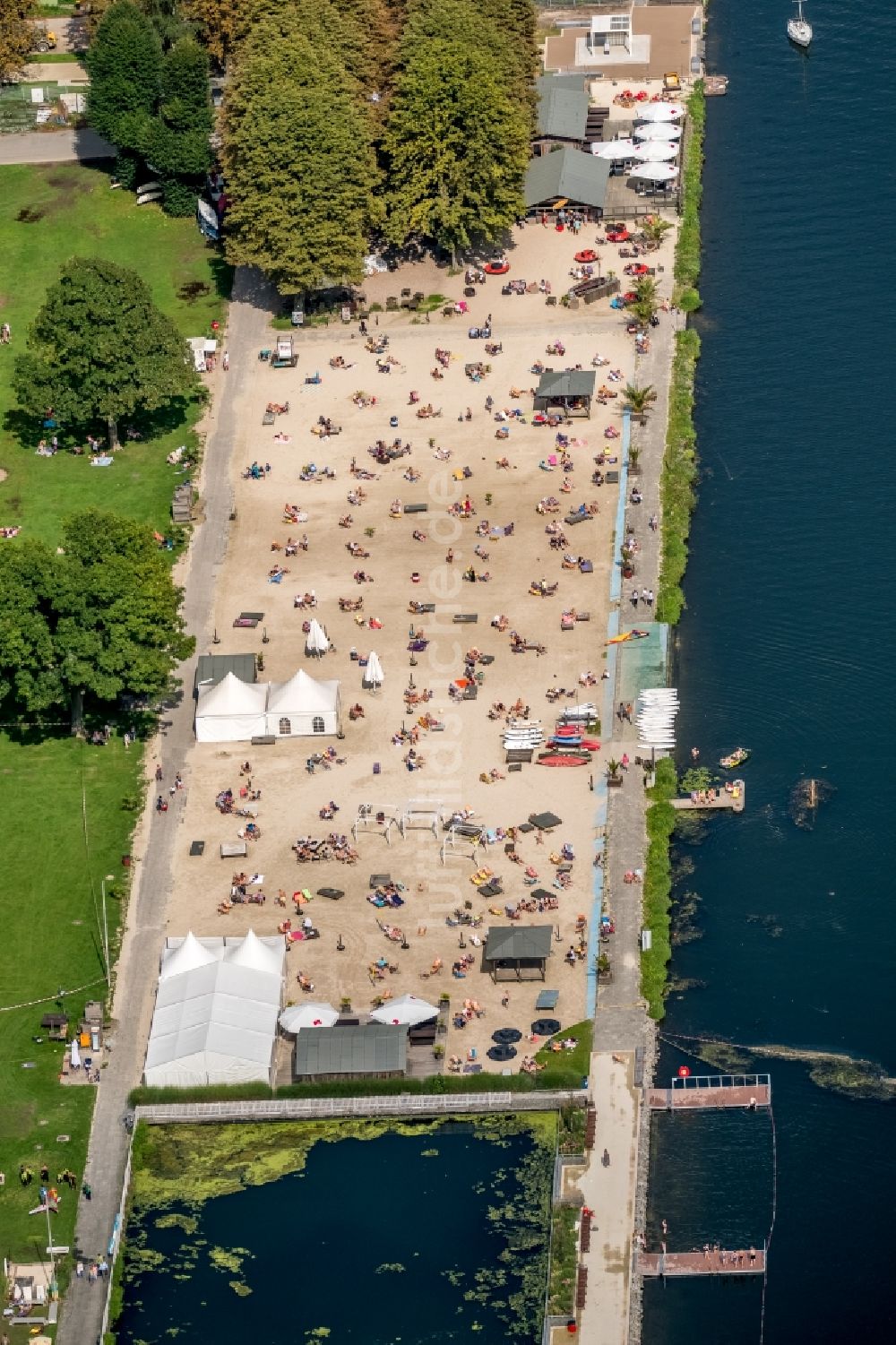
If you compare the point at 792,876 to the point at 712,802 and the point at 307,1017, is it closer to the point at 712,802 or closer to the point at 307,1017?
the point at 712,802

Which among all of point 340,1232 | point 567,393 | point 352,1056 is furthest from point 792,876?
point 567,393

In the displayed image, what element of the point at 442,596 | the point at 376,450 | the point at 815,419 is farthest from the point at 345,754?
the point at 815,419

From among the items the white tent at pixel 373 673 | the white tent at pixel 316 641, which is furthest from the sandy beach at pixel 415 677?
the white tent at pixel 316 641

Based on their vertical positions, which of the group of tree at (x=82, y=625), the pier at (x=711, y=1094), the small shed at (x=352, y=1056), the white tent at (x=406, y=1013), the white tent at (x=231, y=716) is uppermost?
the group of tree at (x=82, y=625)

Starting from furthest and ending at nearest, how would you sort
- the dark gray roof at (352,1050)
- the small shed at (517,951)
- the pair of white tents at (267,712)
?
1. the pair of white tents at (267,712)
2. the small shed at (517,951)
3. the dark gray roof at (352,1050)

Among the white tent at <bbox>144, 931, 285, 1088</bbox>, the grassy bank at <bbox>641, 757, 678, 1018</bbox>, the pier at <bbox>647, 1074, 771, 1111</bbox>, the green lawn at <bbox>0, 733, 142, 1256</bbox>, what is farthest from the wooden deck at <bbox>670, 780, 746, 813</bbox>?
the green lawn at <bbox>0, 733, 142, 1256</bbox>

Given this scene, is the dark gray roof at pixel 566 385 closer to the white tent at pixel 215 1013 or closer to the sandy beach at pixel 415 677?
the sandy beach at pixel 415 677
